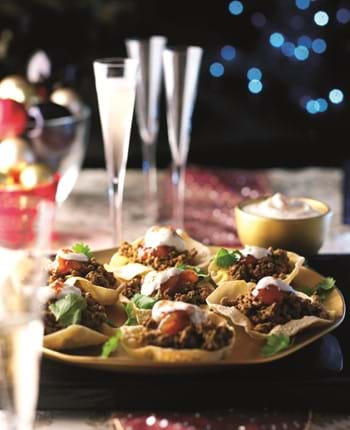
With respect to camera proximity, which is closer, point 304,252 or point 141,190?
point 304,252

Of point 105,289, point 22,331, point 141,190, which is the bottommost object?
point 141,190

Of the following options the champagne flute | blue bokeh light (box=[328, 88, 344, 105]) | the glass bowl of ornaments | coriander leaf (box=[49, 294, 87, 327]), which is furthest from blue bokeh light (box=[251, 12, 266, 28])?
the champagne flute

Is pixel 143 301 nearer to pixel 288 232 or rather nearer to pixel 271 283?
pixel 271 283

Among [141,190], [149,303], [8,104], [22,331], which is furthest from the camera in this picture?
[141,190]

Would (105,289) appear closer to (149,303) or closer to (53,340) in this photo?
(149,303)

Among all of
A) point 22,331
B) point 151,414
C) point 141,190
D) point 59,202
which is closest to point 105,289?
point 151,414

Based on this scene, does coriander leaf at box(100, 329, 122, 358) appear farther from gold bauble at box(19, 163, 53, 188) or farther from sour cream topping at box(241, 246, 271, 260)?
gold bauble at box(19, 163, 53, 188)

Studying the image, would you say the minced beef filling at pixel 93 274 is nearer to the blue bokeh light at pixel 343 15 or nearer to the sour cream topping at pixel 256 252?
the sour cream topping at pixel 256 252
